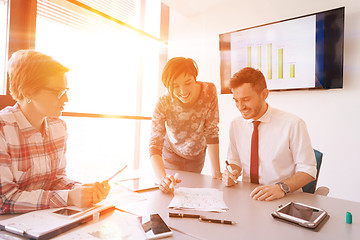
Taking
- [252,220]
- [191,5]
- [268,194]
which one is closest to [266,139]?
[268,194]

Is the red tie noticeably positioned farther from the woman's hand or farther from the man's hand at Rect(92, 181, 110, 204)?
the man's hand at Rect(92, 181, 110, 204)

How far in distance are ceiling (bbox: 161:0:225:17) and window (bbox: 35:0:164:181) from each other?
399mm

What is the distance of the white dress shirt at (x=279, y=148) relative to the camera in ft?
4.63

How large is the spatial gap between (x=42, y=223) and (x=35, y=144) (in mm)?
407

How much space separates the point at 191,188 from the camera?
4.21 ft

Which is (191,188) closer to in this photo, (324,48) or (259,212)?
(259,212)

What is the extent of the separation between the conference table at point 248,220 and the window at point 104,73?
121cm

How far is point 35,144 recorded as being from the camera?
3.41 feet

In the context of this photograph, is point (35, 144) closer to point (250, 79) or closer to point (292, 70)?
point (250, 79)

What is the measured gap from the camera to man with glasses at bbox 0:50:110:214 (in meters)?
0.88

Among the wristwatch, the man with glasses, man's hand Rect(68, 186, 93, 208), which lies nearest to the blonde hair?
the man with glasses

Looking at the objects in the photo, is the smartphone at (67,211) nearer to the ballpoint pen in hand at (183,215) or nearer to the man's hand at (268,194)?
the ballpoint pen in hand at (183,215)

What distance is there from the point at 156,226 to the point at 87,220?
24 centimetres

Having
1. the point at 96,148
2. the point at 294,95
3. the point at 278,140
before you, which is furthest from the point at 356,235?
the point at 96,148
